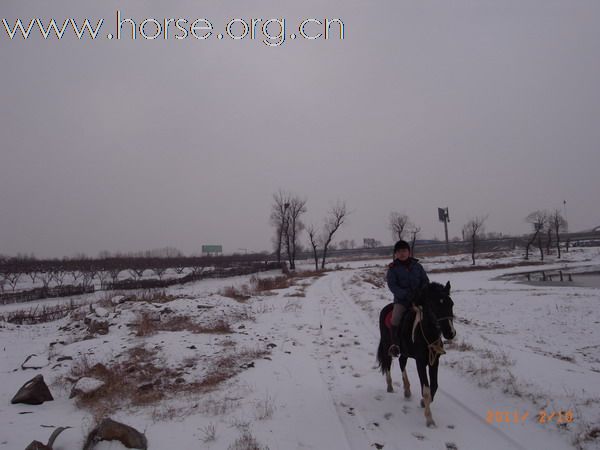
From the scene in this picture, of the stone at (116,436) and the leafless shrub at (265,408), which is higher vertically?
the stone at (116,436)

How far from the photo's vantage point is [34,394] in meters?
5.21

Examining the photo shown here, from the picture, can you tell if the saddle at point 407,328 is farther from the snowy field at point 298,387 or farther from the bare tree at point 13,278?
the bare tree at point 13,278

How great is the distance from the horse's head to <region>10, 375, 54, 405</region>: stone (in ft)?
21.3

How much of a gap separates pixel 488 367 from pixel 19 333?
15.0 m

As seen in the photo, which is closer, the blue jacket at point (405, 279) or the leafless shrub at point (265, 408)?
the leafless shrub at point (265, 408)

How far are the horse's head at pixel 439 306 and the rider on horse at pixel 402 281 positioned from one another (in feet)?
1.50

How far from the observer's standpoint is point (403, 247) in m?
5.10

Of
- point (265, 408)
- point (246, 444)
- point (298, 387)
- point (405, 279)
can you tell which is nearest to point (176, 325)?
point (298, 387)

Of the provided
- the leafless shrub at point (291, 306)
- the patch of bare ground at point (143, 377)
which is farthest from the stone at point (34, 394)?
the leafless shrub at point (291, 306)

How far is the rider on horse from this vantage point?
16.2ft

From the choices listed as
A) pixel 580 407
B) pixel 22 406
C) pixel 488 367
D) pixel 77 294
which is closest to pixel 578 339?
pixel 488 367

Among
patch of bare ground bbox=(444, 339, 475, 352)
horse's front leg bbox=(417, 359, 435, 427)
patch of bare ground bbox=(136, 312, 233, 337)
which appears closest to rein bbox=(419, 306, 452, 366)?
horse's front leg bbox=(417, 359, 435, 427)

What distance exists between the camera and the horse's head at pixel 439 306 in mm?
4125

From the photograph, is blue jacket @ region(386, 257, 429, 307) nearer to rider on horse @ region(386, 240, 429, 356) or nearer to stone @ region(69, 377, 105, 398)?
rider on horse @ region(386, 240, 429, 356)
